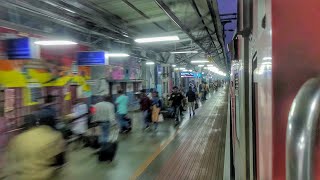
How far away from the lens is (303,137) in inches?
20.5

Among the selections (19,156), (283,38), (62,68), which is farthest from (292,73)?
(62,68)

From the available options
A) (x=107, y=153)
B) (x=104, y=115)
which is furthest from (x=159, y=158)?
(x=104, y=115)

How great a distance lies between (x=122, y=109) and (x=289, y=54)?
32.9 ft

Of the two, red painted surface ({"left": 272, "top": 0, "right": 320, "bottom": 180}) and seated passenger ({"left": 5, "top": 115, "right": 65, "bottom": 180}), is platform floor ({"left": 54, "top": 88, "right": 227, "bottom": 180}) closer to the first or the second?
seated passenger ({"left": 5, "top": 115, "right": 65, "bottom": 180})

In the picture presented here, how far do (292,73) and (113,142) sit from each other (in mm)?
7197

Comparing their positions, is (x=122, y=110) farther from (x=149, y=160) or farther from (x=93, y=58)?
(x=149, y=160)

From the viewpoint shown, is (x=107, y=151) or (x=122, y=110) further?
(x=122, y=110)

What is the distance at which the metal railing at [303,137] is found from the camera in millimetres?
517

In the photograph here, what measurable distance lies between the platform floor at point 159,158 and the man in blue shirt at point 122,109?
0.41 meters

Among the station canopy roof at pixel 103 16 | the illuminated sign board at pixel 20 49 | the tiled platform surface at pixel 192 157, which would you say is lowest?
the tiled platform surface at pixel 192 157

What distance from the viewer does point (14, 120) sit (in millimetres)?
7605

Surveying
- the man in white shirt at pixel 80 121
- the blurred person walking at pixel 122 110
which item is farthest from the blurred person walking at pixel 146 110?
the man in white shirt at pixel 80 121

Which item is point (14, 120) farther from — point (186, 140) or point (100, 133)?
point (186, 140)

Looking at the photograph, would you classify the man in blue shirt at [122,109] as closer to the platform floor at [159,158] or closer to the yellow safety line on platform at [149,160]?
the platform floor at [159,158]
